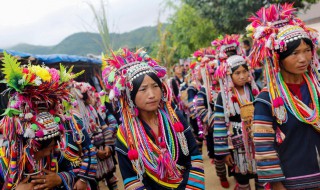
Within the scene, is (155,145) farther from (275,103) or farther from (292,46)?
(292,46)

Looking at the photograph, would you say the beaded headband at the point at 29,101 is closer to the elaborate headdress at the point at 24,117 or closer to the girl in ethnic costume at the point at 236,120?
the elaborate headdress at the point at 24,117

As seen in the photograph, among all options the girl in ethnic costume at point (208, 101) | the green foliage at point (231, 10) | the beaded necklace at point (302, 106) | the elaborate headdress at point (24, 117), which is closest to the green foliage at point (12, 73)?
the elaborate headdress at point (24, 117)

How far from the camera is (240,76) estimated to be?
382 cm

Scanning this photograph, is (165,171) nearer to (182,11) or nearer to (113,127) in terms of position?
A: (113,127)

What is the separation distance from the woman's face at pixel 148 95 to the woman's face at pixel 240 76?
6.19 feet

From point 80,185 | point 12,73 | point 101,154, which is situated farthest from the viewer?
point 101,154

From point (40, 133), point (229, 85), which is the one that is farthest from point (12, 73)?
point (229, 85)

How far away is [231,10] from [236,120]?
27.3ft

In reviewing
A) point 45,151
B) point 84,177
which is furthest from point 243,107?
point 45,151

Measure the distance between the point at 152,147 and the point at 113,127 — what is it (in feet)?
8.38

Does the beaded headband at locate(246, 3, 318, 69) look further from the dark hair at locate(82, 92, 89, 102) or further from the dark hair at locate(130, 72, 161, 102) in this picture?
the dark hair at locate(82, 92, 89, 102)

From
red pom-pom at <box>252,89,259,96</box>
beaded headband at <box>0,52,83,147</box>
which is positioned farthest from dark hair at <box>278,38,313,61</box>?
beaded headband at <box>0,52,83,147</box>

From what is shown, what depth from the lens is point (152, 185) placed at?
236 cm

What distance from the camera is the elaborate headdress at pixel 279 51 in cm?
221
